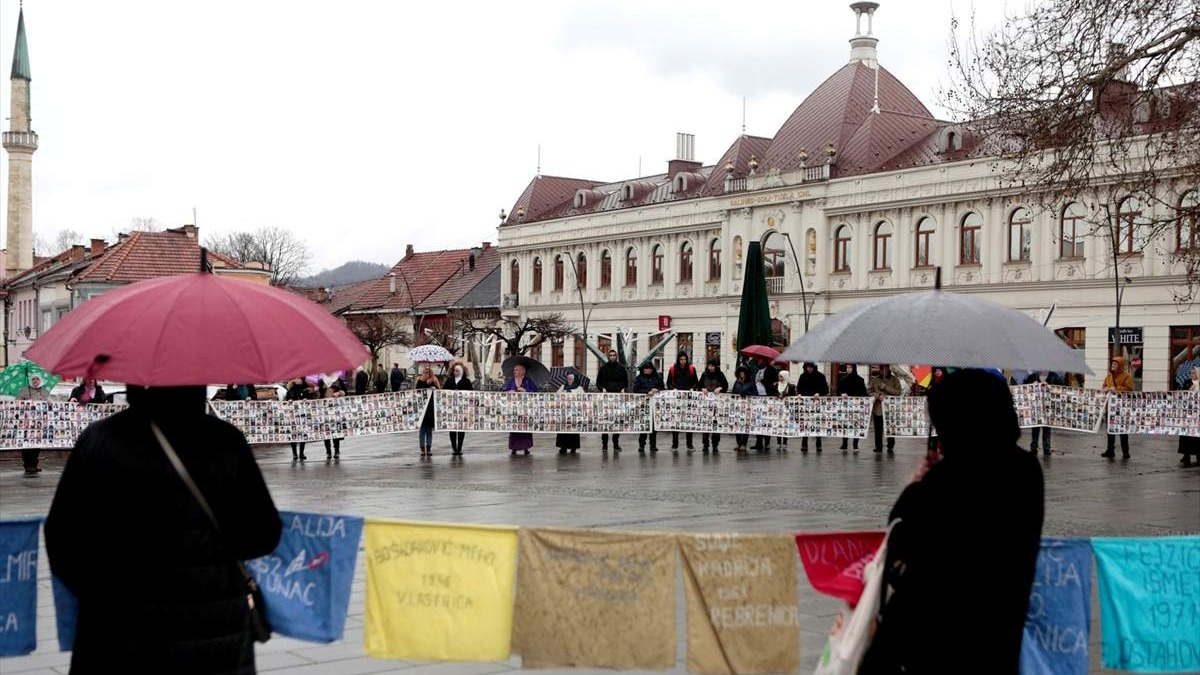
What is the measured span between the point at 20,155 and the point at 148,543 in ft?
327

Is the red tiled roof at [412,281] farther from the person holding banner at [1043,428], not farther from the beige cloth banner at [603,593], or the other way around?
the beige cloth banner at [603,593]

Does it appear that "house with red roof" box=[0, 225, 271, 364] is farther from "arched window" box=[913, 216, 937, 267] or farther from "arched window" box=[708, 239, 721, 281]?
"arched window" box=[913, 216, 937, 267]

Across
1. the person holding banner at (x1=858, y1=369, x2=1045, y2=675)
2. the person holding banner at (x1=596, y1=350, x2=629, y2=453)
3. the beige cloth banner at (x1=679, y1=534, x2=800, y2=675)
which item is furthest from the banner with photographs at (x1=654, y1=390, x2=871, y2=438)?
the person holding banner at (x1=858, y1=369, x2=1045, y2=675)

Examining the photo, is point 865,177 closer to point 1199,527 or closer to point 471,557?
point 1199,527

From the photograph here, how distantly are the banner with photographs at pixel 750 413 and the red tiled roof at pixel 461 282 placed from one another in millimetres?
61492

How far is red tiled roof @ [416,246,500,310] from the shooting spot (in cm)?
9031

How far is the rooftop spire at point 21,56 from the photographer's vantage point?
95.0 m

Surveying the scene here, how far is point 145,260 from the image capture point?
69.0 m

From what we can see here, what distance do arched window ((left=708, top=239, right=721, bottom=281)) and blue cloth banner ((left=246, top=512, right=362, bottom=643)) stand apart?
64031 millimetres

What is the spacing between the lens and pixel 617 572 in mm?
6043

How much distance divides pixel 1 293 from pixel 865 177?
5976cm

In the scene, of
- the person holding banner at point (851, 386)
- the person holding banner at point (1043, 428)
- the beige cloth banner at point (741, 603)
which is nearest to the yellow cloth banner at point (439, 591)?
the beige cloth banner at point (741, 603)

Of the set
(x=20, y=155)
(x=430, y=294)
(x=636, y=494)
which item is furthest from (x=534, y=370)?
(x=20, y=155)

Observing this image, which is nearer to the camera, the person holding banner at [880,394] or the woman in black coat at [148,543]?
the woman in black coat at [148,543]
